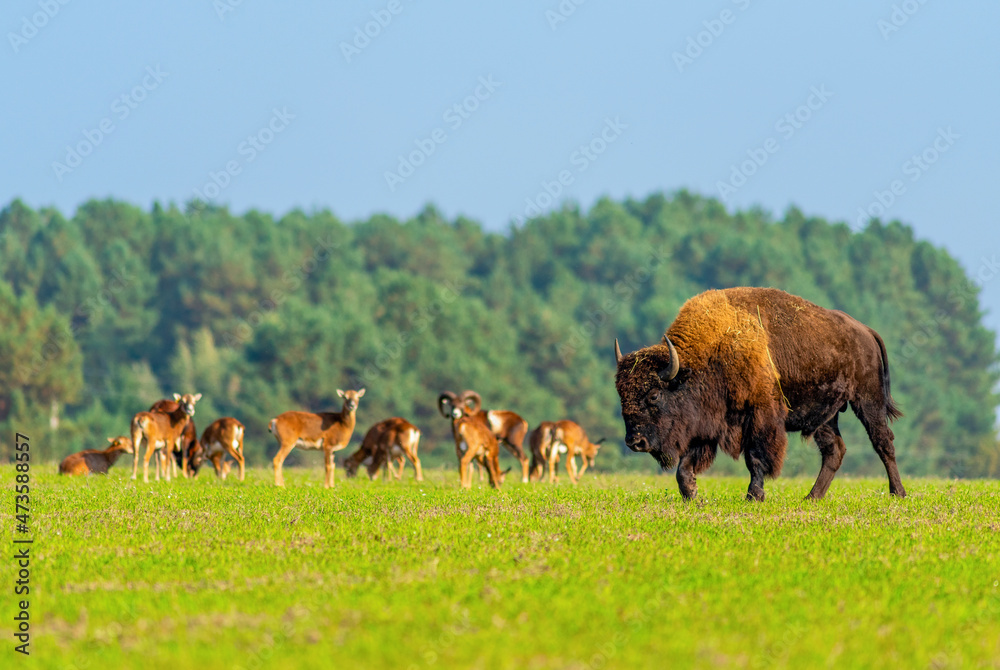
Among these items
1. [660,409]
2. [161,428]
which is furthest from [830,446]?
[161,428]

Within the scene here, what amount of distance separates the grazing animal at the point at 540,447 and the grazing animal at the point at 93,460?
914 centimetres

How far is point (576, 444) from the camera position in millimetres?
27047

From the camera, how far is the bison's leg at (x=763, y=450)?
16.0 meters

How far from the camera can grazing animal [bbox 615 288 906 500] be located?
16094 millimetres

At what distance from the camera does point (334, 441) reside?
2270 centimetres

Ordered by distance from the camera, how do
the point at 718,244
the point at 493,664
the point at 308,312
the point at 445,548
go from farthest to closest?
the point at 718,244 → the point at 308,312 → the point at 445,548 → the point at 493,664

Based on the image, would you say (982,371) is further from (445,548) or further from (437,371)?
(445,548)

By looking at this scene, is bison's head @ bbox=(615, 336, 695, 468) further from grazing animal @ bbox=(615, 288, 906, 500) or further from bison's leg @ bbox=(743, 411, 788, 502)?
bison's leg @ bbox=(743, 411, 788, 502)

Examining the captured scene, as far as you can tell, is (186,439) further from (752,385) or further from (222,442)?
(752,385)

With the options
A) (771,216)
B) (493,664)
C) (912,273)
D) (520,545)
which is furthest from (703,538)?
(771,216)

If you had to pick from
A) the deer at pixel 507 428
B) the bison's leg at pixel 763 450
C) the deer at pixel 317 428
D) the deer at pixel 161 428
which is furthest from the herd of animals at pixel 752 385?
the deer at pixel 161 428

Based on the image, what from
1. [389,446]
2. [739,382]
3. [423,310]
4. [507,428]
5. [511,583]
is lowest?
[511,583]

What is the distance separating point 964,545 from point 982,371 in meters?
79.4

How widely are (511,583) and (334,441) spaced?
13550 mm
